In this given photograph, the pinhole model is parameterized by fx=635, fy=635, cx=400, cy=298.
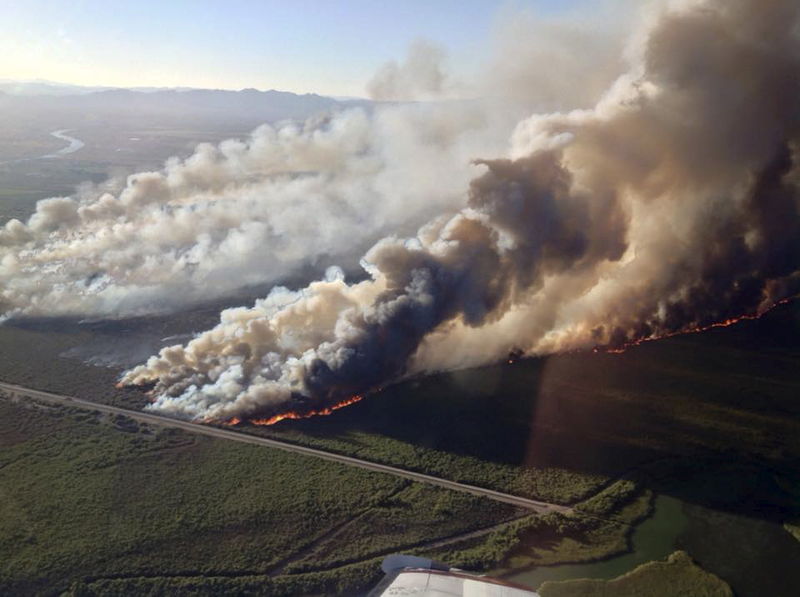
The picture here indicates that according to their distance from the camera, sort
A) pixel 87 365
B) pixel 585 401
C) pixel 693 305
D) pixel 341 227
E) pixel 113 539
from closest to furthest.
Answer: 1. pixel 113 539
2. pixel 585 401
3. pixel 87 365
4. pixel 693 305
5. pixel 341 227

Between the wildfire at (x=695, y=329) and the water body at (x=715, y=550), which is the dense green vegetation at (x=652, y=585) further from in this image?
the wildfire at (x=695, y=329)

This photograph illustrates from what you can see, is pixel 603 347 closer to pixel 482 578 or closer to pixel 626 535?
pixel 626 535

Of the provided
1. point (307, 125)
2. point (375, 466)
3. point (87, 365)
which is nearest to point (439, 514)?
point (375, 466)

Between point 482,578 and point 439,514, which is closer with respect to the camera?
point 482,578

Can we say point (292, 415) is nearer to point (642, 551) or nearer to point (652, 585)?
point (642, 551)

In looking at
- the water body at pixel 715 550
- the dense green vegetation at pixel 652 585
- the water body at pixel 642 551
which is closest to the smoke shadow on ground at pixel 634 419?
the water body at pixel 715 550

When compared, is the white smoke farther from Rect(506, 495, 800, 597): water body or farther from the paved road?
Rect(506, 495, 800, 597): water body

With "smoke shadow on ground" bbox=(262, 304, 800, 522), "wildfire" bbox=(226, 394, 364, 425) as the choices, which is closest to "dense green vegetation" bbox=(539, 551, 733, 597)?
"smoke shadow on ground" bbox=(262, 304, 800, 522)
